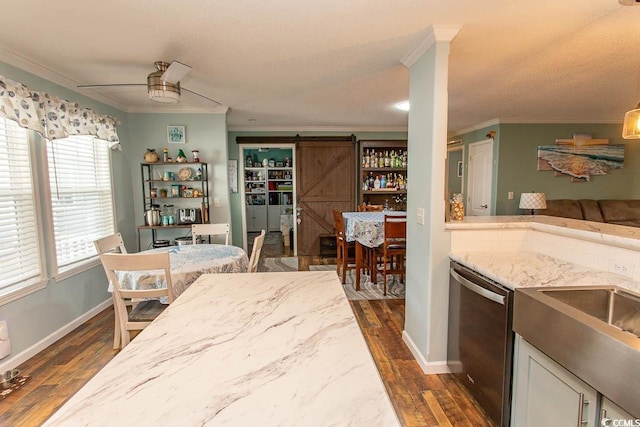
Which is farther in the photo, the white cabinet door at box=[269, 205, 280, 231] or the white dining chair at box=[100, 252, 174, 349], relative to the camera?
the white cabinet door at box=[269, 205, 280, 231]

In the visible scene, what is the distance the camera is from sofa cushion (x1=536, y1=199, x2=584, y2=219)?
4789 millimetres

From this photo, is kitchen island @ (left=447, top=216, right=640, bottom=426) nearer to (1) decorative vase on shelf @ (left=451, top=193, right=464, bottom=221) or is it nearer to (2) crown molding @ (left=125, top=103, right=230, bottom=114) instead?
(1) decorative vase on shelf @ (left=451, top=193, right=464, bottom=221)

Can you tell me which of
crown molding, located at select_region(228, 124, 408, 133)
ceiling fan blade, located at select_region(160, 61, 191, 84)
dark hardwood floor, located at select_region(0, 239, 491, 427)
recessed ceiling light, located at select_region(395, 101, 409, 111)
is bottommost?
dark hardwood floor, located at select_region(0, 239, 491, 427)

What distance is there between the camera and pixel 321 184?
5832 mm

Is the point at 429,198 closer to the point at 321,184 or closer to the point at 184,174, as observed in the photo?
the point at 184,174

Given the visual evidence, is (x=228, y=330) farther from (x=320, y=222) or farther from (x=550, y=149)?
(x=550, y=149)

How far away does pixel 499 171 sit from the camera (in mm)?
5195

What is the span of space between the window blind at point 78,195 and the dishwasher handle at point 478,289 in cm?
337

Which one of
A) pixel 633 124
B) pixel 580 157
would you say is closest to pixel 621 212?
pixel 580 157

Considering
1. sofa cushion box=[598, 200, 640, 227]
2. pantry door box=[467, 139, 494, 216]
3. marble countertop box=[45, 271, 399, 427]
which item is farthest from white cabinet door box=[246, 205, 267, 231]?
marble countertop box=[45, 271, 399, 427]

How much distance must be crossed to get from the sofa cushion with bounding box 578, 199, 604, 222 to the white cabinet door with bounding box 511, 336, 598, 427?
452 cm

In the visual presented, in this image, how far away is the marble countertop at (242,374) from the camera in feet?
2.06

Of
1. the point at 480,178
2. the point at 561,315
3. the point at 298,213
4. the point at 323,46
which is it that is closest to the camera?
the point at 561,315

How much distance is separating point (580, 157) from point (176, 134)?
6208mm
